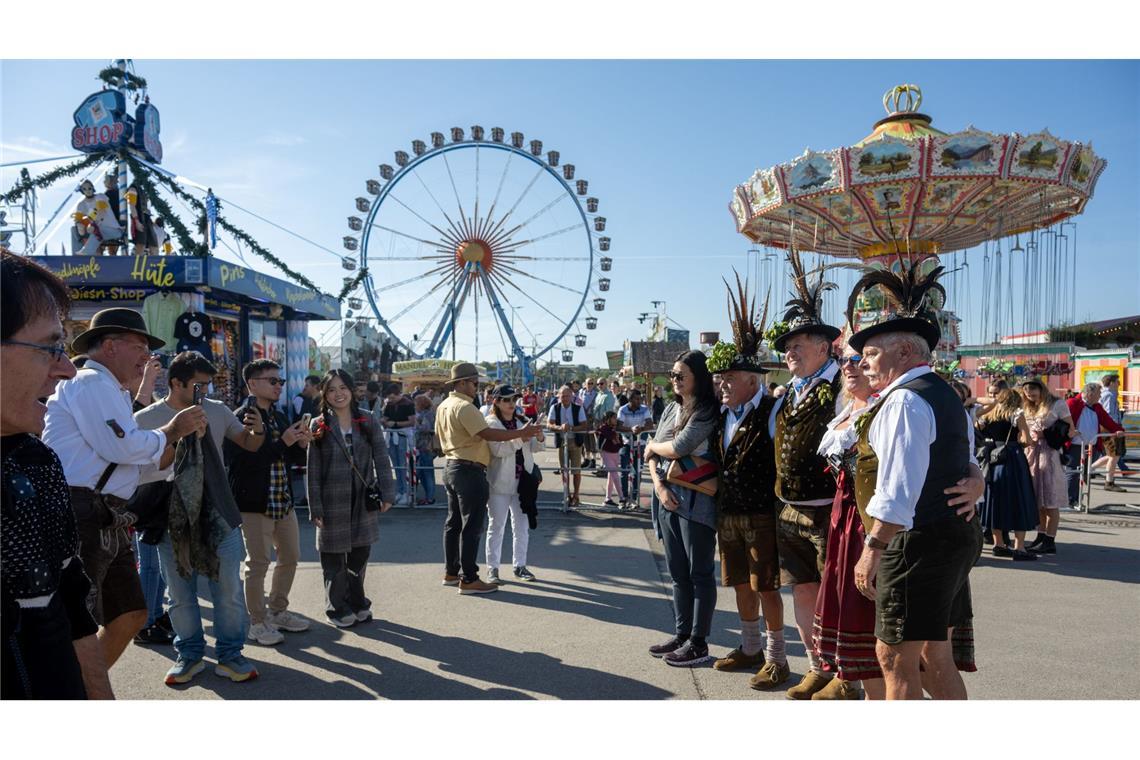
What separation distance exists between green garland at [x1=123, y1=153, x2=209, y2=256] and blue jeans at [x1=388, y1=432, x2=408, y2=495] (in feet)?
16.4

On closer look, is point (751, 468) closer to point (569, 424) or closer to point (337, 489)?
point (337, 489)

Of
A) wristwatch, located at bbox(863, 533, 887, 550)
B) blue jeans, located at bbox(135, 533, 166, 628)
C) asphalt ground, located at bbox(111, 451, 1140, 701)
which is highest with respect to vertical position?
wristwatch, located at bbox(863, 533, 887, 550)

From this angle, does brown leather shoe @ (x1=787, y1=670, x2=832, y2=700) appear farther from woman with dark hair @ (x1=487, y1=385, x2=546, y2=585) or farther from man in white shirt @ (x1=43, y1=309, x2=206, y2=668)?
man in white shirt @ (x1=43, y1=309, x2=206, y2=668)

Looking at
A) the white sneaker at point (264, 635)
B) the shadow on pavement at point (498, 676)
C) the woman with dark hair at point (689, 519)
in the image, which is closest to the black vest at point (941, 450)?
the woman with dark hair at point (689, 519)

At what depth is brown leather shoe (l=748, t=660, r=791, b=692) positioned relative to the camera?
A: 362cm

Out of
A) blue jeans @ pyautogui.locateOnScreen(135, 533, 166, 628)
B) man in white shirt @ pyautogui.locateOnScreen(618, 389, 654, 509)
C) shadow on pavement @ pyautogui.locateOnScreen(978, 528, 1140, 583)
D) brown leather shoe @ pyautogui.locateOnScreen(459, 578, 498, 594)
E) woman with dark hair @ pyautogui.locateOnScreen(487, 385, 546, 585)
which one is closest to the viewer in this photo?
blue jeans @ pyautogui.locateOnScreen(135, 533, 166, 628)

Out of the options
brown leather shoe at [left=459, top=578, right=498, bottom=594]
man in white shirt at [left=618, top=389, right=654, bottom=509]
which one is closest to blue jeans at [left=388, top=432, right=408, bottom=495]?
man in white shirt at [left=618, top=389, right=654, bottom=509]

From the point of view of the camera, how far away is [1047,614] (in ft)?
15.6

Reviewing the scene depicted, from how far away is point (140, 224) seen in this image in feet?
41.3

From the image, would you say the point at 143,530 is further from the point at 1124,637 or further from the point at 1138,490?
the point at 1138,490

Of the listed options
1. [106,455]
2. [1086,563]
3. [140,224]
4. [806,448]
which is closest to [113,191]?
[140,224]

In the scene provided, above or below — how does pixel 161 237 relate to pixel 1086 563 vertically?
above

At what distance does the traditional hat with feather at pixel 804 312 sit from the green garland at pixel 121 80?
12.1 metres

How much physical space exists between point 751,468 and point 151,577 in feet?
11.8
